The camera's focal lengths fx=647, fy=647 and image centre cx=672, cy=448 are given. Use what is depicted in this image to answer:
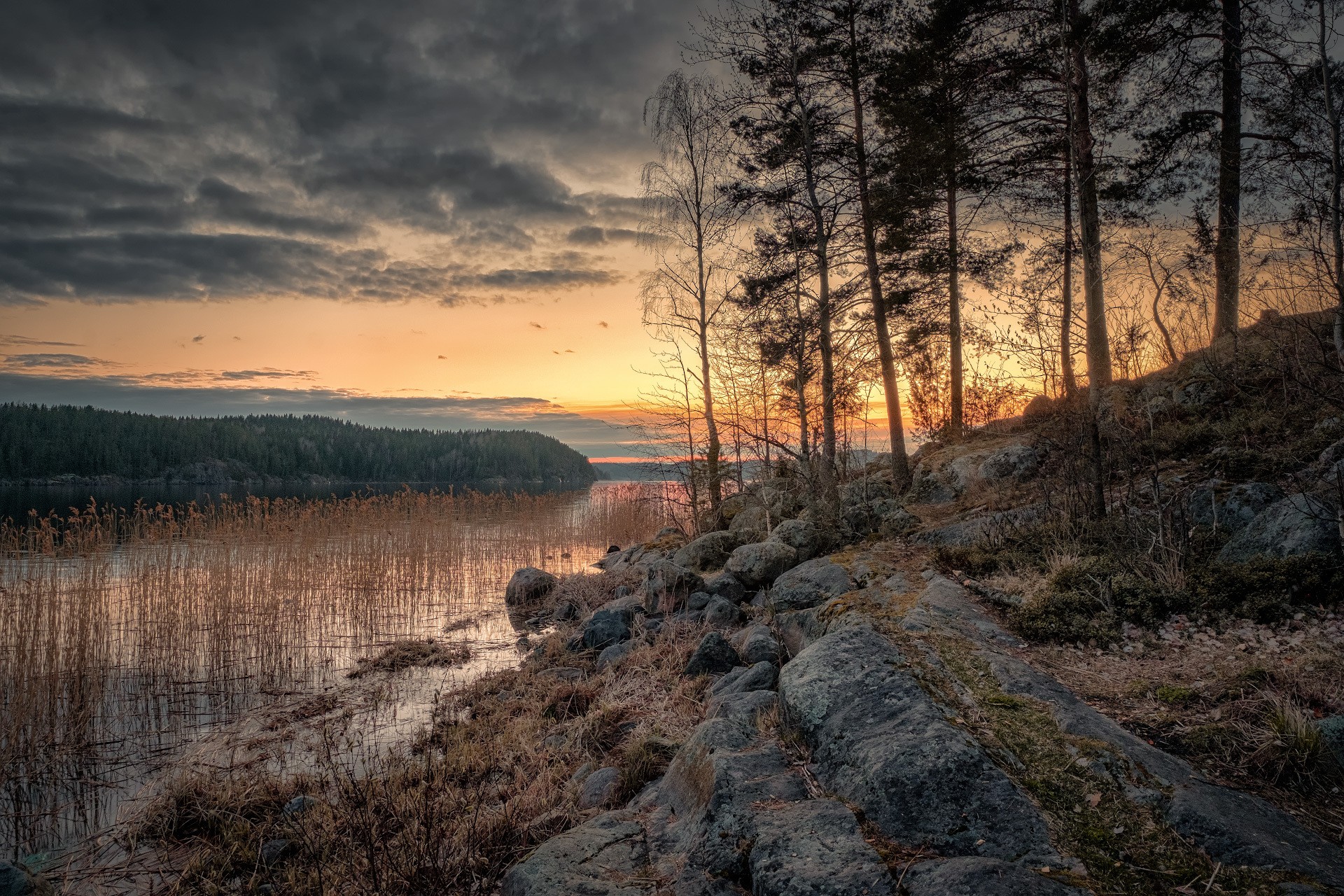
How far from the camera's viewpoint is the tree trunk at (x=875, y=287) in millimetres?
13539

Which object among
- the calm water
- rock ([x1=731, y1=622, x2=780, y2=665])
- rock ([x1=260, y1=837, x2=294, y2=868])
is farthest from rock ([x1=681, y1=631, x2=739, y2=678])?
the calm water

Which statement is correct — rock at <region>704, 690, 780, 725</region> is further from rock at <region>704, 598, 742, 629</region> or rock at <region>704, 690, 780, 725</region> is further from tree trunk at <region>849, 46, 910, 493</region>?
tree trunk at <region>849, 46, 910, 493</region>

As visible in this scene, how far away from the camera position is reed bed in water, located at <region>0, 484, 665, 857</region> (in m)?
6.64

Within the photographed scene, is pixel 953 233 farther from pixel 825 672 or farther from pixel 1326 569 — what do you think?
pixel 825 672

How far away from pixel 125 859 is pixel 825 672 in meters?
5.49

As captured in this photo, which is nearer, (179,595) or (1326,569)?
(1326,569)

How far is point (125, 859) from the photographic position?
16.2 ft

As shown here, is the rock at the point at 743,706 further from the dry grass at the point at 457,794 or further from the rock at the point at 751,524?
the rock at the point at 751,524

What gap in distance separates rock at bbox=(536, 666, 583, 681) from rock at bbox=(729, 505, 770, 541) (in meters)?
4.51

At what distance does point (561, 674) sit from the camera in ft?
27.1

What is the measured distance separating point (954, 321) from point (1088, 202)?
8378mm

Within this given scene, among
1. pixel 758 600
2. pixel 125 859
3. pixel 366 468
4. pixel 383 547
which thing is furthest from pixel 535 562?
pixel 366 468

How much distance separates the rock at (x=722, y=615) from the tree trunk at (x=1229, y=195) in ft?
39.0

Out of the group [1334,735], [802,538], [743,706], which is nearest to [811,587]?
[802,538]
